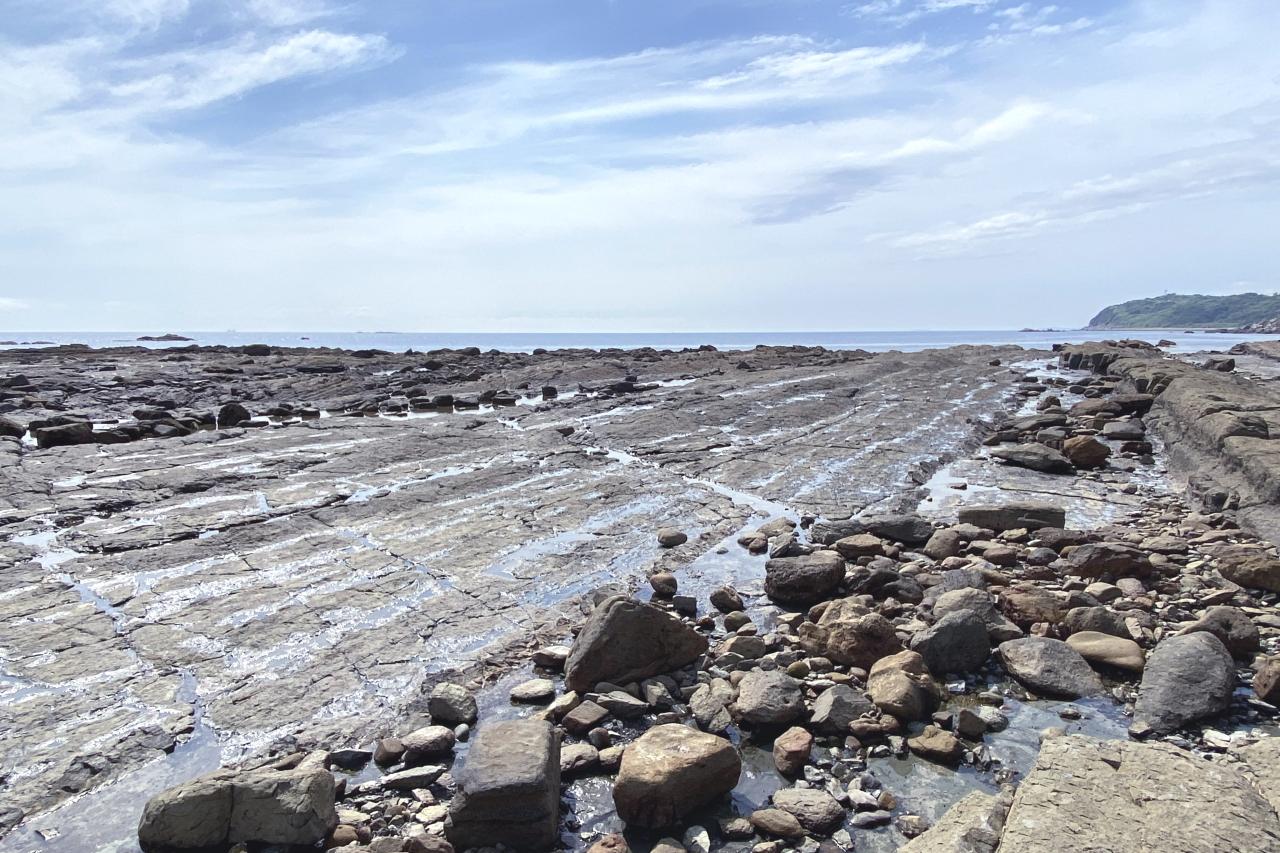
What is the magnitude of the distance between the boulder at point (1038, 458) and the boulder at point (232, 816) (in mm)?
13411

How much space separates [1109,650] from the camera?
19.0ft

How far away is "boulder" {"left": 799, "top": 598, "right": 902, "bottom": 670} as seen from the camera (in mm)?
5902

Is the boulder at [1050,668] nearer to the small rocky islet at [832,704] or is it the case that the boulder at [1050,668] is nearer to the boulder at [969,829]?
the small rocky islet at [832,704]

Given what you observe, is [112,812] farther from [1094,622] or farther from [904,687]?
[1094,622]

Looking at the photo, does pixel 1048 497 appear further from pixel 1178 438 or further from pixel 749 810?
pixel 749 810

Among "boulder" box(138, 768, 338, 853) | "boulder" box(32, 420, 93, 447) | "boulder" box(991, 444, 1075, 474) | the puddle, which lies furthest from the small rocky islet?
"boulder" box(32, 420, 93, 447)

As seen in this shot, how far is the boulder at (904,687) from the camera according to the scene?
201 inches

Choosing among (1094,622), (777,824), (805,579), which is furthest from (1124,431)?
(777,824)

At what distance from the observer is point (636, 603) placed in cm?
600

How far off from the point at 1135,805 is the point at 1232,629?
3.60m

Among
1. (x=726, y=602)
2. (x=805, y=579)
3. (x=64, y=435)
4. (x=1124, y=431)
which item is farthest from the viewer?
(x=1124, y=431)

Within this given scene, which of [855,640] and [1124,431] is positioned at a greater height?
[1124,431]

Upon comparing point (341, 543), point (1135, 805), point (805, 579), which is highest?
point (1135, 805)

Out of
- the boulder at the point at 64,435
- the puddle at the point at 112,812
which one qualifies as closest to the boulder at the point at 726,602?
the puddle at the point at 112,812
